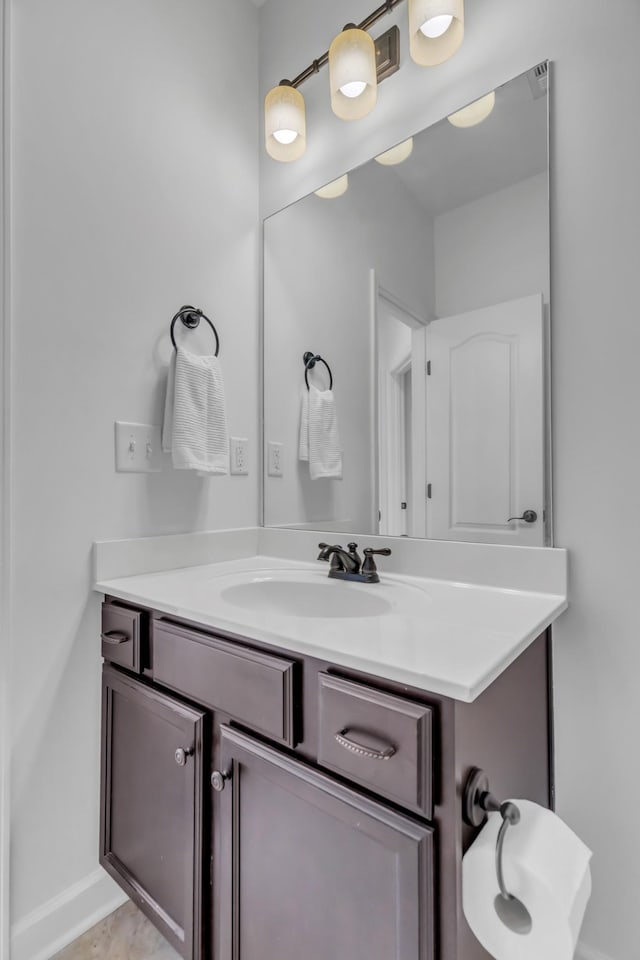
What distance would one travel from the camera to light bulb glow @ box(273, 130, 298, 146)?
4.83 feet

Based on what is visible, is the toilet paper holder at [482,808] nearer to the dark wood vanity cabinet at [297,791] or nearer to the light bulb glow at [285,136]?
the dark wood vanity cabinet at [297,791]

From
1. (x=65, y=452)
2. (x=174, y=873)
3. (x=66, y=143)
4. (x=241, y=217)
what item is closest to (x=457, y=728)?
(x=174, y=873)

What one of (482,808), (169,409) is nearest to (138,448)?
(169,409)

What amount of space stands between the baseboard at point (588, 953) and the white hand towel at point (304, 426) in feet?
4.36

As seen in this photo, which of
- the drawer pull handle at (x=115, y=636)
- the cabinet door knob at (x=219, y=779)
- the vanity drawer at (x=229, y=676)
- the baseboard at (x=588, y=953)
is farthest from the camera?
the drawer pull handle at (x=115, y=636)

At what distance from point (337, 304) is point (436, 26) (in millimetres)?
668

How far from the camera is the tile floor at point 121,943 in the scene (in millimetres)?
1107

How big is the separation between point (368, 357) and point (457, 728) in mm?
1038

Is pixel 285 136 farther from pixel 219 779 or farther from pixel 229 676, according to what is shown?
pixel 219 779

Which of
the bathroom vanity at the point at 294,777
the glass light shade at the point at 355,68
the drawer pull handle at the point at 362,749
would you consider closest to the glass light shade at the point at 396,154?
the glass light shade at the point at 355,68

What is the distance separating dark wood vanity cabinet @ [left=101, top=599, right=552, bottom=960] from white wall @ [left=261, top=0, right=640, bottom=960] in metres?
0.10

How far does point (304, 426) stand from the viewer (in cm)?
156

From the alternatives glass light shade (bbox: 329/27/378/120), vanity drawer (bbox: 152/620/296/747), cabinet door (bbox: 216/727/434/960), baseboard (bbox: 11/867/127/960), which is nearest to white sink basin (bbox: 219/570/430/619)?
vanity drawer (bbox: 152/620/296/747)

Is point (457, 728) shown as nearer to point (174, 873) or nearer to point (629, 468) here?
point (629, 468)
